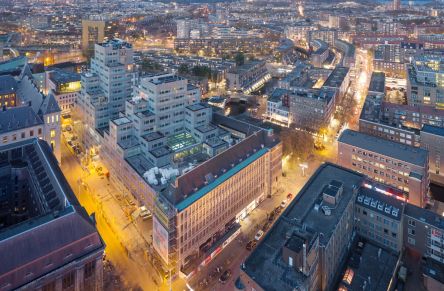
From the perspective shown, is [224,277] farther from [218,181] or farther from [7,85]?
[7,85]

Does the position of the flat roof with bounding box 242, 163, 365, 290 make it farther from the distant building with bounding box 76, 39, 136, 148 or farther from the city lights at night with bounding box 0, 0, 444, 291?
the distant building with bounding box 76, 39, 136, 148

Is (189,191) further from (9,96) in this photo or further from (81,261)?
(9,96)

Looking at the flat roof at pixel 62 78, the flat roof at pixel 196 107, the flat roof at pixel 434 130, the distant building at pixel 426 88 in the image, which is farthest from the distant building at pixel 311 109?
the flat roof at pixel 62 78

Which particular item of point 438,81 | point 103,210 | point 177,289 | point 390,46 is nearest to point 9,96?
point 103,210

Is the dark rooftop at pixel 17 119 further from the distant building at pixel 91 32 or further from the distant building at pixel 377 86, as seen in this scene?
the distant building at pixel 91 32

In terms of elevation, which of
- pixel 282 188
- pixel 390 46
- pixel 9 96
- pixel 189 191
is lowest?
pixel 282 188

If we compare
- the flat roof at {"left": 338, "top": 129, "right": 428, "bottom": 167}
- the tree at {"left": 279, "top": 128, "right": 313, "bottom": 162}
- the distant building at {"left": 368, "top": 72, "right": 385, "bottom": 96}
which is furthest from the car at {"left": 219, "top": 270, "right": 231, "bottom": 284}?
the distant building at {"left": 368, "top": 72, "right": 385, "bottom": 96}
